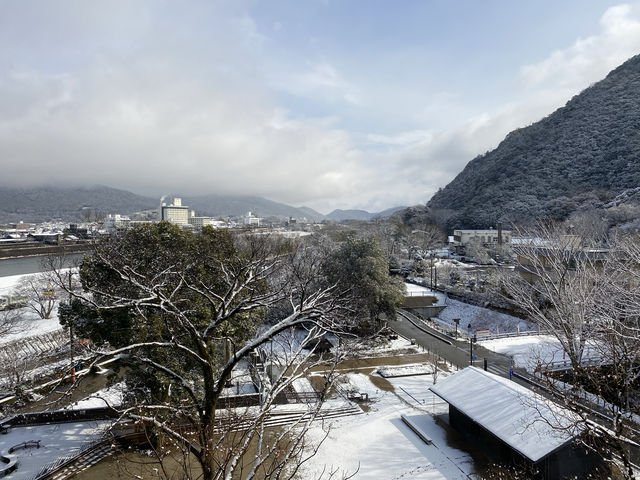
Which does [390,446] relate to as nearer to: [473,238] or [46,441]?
[46,441]

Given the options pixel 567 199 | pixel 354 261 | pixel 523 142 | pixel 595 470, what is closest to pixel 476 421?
pixel 595 470

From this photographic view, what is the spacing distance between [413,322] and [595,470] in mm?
16761

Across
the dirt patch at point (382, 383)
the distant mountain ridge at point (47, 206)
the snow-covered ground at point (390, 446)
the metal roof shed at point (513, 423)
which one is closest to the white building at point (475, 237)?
the dirt patch at point (382, 383)

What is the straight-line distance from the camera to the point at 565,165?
57719 mm

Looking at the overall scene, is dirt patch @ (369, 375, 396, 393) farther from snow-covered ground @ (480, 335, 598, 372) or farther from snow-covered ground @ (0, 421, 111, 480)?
snow-covered ground @ (0, 421, 111, 480)

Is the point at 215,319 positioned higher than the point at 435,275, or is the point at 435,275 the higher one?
the point at 215,319

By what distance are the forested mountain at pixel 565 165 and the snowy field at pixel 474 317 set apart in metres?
23.6

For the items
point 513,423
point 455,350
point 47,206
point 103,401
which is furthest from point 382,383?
point 47,206

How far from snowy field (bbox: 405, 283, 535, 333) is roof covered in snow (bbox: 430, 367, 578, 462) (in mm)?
13392

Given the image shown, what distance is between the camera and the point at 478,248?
43188 millimetres

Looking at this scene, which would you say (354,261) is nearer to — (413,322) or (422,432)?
(413,322)

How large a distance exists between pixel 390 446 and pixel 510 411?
3.60 m

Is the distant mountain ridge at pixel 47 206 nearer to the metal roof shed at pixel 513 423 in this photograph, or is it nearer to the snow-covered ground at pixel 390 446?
the snow-covered ground at pixel 390 446

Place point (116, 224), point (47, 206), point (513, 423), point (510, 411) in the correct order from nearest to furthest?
point (513, 423) → point (510, 411) → point (116, 224) → point (47, 206)
